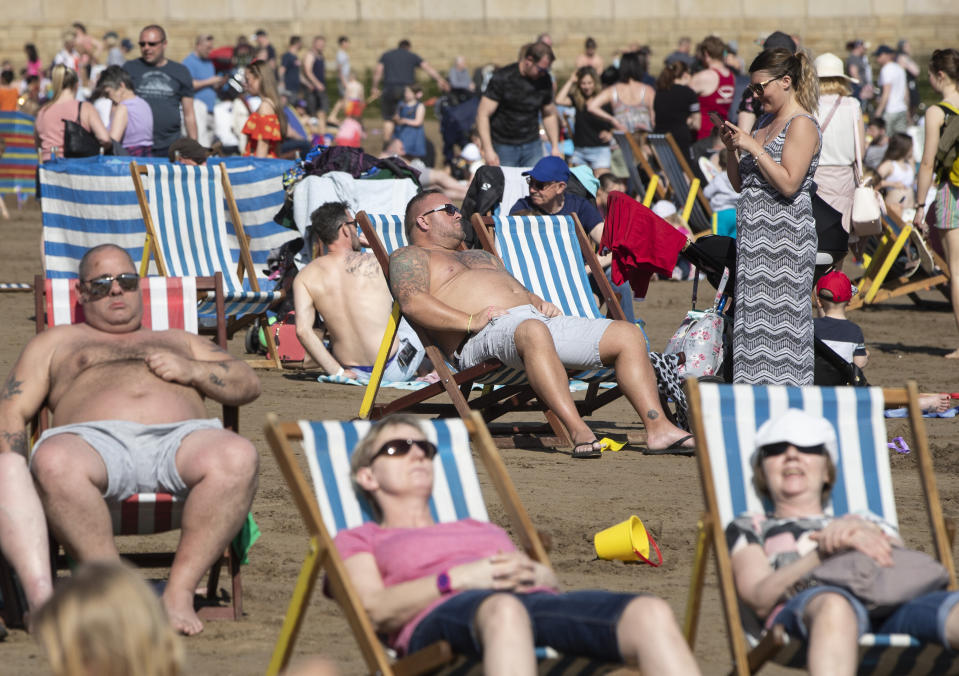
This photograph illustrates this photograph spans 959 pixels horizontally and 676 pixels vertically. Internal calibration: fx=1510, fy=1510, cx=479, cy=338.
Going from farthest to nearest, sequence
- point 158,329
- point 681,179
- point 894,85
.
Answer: point 894,85 < point 681,179 < point 158,329

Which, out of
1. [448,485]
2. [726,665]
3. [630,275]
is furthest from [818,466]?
[630,275]

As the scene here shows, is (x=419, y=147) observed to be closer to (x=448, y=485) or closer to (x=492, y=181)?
(x=492, y=181)

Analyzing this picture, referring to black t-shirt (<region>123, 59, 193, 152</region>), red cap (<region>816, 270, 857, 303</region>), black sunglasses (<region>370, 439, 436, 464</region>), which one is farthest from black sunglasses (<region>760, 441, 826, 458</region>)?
black t-shirt (<region>123, 59, 193, 152</region>)

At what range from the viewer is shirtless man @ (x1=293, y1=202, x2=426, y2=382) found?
8.01m

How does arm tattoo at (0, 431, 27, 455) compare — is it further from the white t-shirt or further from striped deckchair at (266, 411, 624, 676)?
the white t-shirt

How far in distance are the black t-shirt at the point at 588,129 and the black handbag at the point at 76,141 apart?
205 inches

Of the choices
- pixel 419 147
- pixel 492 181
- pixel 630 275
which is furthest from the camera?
pixel 419 147

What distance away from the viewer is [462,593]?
3250 mm

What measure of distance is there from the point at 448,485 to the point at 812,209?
303 cm

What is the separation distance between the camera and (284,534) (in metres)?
5.04

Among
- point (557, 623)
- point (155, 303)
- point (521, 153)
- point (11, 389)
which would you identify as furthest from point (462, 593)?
point (521, 153)

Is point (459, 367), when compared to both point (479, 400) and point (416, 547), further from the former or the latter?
point (416, 547)

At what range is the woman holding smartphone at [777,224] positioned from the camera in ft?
19.6

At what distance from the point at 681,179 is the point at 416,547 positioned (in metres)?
9.43
